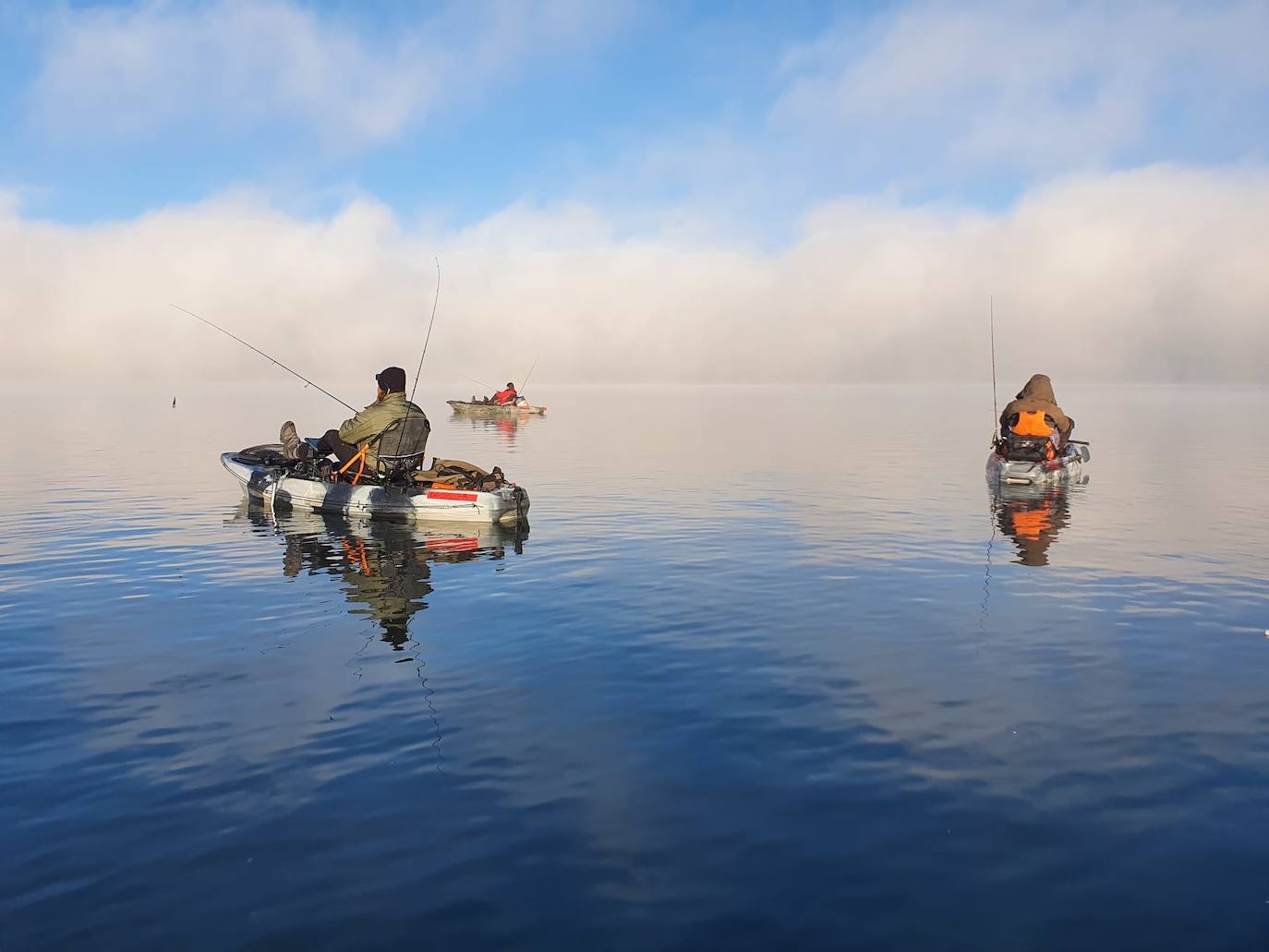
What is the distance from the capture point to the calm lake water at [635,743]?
620cm

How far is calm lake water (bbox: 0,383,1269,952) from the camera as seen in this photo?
6.20 m

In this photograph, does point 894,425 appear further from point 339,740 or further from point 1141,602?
point 339,740

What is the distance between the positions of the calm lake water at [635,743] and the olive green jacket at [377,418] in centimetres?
307

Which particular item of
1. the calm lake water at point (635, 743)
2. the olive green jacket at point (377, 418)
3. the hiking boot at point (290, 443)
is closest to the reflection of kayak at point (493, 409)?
the hiking boot at point (290, 443)

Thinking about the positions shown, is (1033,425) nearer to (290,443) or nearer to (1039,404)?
(1039,404)

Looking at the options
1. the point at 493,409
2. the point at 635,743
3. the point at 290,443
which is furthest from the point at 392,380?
the point at 493,409

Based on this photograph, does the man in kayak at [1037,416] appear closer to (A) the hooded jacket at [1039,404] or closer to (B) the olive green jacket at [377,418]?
(A) the hooded jacket at [1039,404]

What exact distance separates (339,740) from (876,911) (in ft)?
17.3

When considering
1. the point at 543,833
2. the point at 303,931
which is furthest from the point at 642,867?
the point at 303,931

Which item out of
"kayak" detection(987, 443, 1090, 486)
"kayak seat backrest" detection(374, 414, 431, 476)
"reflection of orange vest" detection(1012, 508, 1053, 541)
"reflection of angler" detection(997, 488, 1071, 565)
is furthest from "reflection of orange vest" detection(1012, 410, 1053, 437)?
"kayak seat backrest" detection(374, 414, 431, 476)

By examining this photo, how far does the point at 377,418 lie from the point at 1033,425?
2013 centimetres

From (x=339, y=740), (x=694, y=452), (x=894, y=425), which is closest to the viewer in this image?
(x=339, y=740)

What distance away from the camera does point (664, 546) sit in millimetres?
20938

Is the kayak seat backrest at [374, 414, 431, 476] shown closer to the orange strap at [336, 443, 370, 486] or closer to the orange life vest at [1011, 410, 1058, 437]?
the orange strap at [336, 443, 370, 486]
